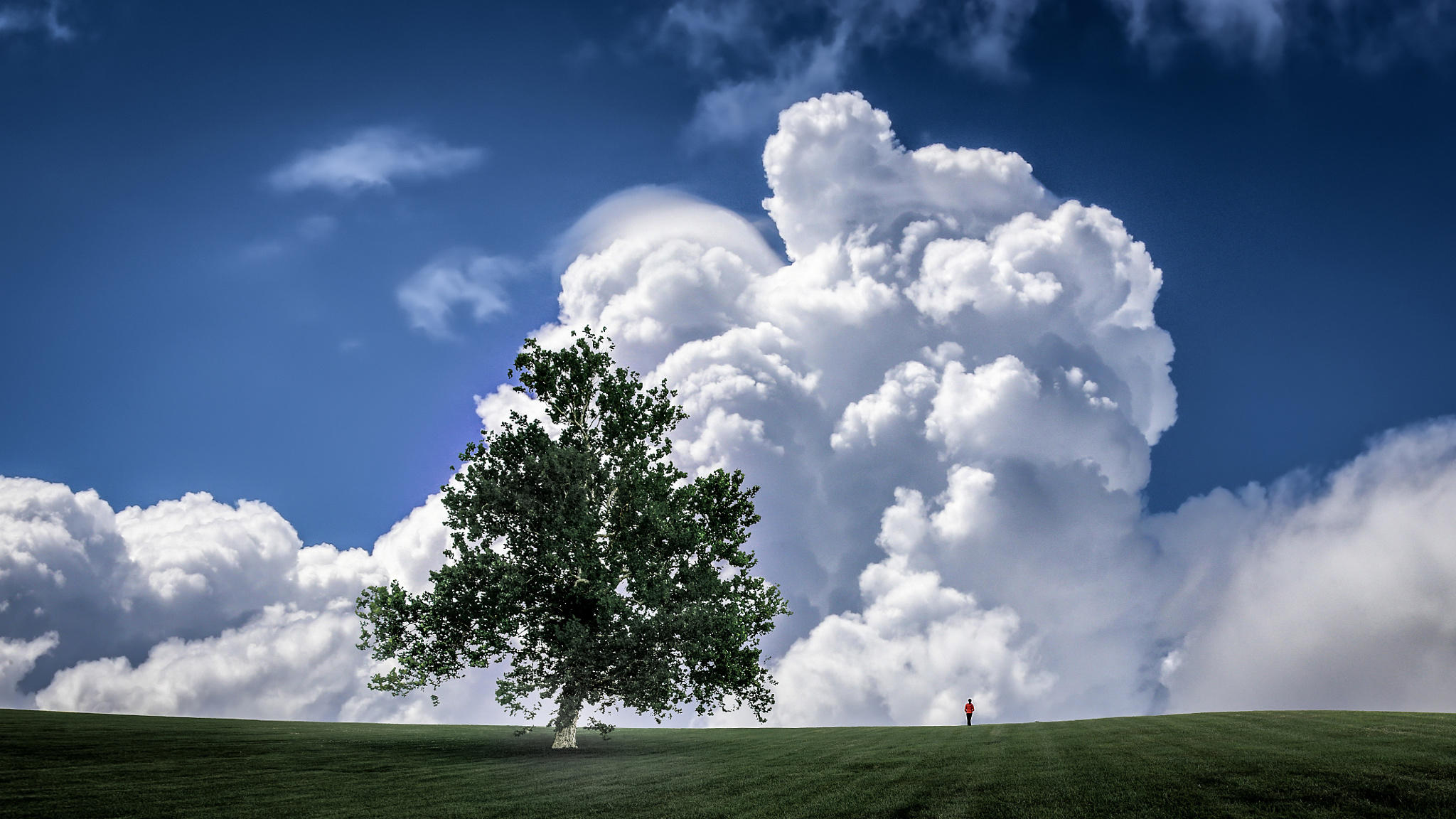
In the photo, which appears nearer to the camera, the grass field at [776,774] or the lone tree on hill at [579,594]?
the grass field at [776,774]

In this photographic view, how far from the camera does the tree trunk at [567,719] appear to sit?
4044 centimetres

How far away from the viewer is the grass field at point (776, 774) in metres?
20.4

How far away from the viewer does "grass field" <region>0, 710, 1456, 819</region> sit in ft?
67.1

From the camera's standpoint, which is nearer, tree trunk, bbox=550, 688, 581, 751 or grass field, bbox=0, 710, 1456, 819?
grass field, bbox=0, 710, 1456, 819

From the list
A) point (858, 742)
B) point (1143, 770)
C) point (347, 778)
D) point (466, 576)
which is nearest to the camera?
point (1143, 770)

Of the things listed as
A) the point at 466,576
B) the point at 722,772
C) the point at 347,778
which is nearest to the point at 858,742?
the point at 722,772

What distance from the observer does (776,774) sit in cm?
2842

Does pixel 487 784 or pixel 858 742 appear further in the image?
pixel 858 742

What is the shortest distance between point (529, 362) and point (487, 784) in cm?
2409

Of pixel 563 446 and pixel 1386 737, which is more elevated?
pixel 563 446

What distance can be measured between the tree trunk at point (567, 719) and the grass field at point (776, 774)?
0.89m

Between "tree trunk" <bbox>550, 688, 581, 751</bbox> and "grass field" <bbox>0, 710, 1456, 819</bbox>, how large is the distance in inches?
34.9

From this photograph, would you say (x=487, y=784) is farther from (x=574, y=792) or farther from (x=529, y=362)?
(x=529, y=362)

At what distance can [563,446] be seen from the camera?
42906 millimetres
